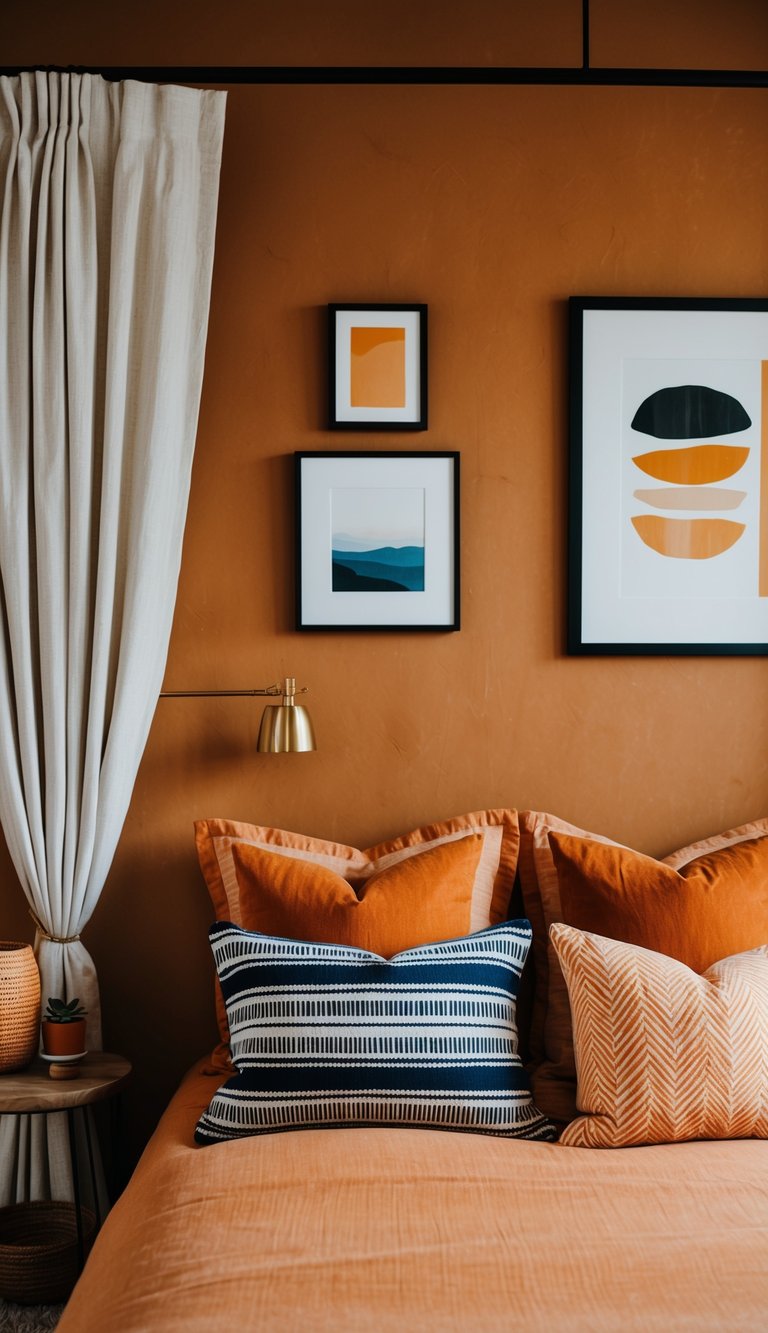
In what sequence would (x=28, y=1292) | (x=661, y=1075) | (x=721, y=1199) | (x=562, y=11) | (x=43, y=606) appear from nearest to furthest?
1. (x=721, y=1199)
2. (x=661, y=1075)
3. (x=28, y=1292)
4. (x=43, y=606)
5. (x=562, y=11)

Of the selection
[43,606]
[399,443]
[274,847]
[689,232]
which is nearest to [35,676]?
[43,606]

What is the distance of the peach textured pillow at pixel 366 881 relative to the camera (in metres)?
2.17

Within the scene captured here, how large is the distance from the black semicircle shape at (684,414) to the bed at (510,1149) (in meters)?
0.98

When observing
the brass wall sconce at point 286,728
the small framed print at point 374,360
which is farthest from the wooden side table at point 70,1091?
the small framed print at point 374,360

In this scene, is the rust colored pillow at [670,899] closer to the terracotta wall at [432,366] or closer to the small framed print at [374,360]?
the terracotta wall at [432,366]

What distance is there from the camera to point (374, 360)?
251 centimetres

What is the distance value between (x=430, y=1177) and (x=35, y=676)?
1399 millimetres

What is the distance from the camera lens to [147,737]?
248 centimetres

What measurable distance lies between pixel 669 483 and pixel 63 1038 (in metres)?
1.90

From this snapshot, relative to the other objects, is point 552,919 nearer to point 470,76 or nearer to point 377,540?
point 377,540

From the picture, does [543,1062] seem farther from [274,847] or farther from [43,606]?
[43,606]

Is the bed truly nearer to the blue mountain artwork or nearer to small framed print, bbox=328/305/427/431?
the blue mountain artwork

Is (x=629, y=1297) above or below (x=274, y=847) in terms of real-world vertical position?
below

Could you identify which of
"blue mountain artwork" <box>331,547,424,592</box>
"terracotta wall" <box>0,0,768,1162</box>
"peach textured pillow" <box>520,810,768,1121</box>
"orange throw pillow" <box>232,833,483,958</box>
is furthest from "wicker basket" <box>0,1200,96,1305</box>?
"blue mountain artwork" <box>331,547,424,592</box>
